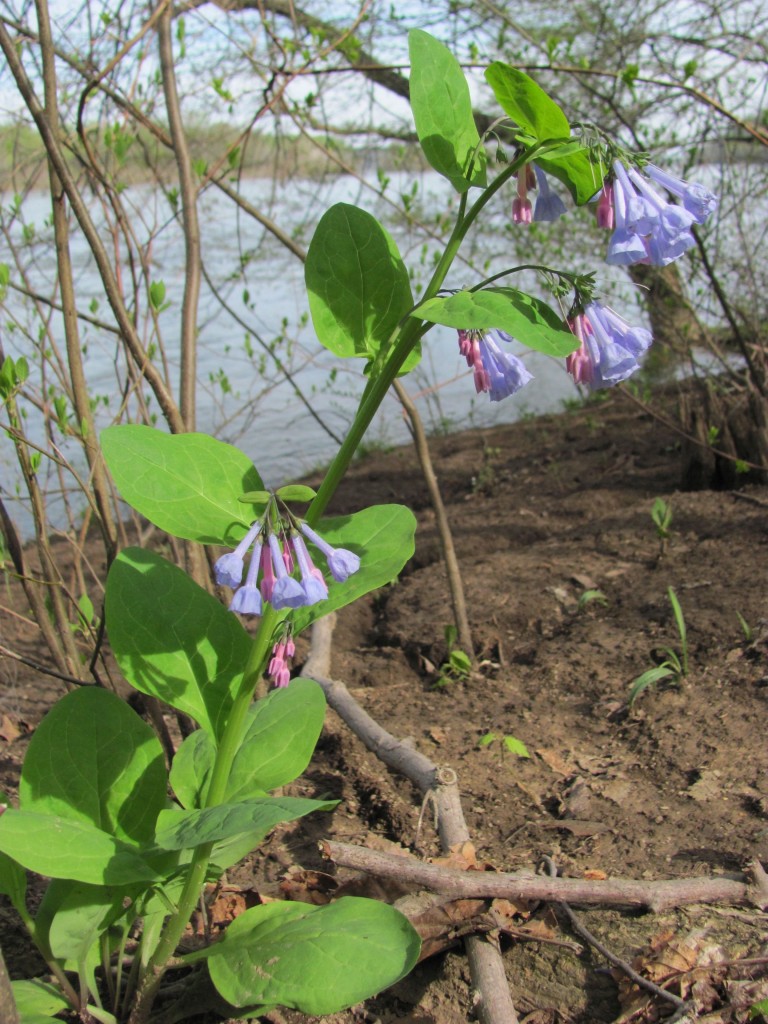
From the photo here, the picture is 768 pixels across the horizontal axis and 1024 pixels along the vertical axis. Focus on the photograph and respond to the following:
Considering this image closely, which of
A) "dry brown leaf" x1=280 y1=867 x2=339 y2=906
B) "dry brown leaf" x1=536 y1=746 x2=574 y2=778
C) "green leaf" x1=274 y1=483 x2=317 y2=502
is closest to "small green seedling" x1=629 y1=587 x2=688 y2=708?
"dry brown leaf" x1=536 y1=746 x2=574 y2=778

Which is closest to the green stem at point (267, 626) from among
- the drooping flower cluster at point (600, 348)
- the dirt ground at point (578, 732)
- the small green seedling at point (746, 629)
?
the drooping flower cluster at point (600, 348)

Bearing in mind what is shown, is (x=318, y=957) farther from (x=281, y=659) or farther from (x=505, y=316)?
(x=505, y=316)

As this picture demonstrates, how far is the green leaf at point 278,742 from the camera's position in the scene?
155 centimetres

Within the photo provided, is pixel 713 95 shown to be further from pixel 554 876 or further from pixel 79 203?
pixel 554 876

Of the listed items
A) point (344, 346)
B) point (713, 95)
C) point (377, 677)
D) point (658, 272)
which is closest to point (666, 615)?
point (377, 677)

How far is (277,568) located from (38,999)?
0.87m

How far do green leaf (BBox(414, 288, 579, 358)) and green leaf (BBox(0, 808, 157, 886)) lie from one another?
0.91 meters

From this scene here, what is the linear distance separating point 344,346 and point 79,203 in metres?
0.86

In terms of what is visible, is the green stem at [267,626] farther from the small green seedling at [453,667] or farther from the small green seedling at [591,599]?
the small green seedling at [591,599]

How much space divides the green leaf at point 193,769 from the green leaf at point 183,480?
1.43 ft

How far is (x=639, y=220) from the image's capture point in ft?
4.30

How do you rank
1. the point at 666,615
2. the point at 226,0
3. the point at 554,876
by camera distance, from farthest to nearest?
the point at 226,0
the point at 666,615
the point at 554,876

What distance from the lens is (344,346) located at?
56.7 inches

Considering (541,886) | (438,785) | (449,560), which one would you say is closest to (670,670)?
(449,560)
